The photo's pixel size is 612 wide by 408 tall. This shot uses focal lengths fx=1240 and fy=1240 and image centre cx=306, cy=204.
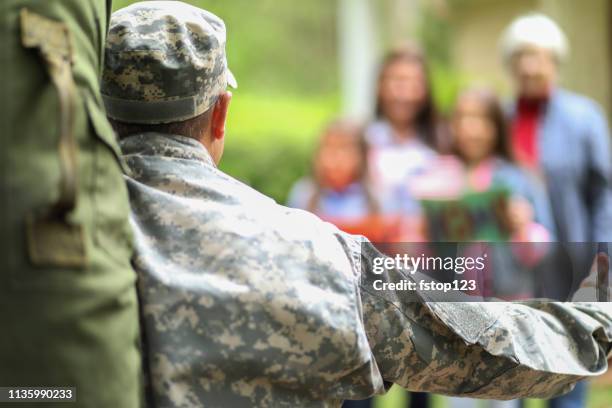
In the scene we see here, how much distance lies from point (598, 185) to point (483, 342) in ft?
10.9

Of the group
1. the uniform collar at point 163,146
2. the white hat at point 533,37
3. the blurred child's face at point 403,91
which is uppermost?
the uniform collar at point 163,146

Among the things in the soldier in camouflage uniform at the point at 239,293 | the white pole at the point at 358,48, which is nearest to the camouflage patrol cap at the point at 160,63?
the soldier in camouflage uniform at the point at 239,293

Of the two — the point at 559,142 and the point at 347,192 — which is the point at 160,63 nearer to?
the point at 347,192

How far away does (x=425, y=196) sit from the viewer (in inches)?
227

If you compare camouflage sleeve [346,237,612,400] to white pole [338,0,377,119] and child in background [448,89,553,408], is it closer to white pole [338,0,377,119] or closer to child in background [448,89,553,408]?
child in background [448,89,553,408]

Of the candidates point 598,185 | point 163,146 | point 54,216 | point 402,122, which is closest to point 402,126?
point 402,122

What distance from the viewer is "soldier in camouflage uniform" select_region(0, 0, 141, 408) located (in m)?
1.99

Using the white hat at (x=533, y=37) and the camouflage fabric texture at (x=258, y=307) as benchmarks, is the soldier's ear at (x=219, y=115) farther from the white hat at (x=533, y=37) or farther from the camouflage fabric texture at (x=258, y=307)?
the white hat at (x=533, y=37)

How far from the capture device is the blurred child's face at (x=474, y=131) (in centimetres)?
566

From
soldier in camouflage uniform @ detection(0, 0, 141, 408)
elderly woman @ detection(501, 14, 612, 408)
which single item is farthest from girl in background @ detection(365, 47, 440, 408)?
soldier in camouflage uniform @ detection(0, 0, 141, 408)

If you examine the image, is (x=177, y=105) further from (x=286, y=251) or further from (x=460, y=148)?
(x=460, y=148)

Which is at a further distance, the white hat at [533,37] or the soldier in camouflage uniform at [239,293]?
the white hat at [533,37]

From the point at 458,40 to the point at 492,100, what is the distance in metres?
9.86

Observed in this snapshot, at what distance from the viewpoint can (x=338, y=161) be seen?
598 cm
